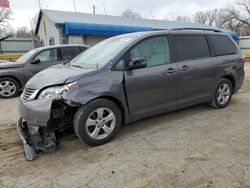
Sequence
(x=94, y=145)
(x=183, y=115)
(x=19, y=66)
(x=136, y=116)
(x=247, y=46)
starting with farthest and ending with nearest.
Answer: (x=247, y=46) → (x=19, y=66) → (x=183, y=115) → (x=136, y=116) → (x=94, y=145)

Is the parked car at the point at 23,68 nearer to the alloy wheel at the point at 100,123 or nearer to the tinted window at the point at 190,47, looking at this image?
the tinted window at the point at 190,47

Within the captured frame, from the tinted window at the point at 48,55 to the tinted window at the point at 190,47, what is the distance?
4.88 metres

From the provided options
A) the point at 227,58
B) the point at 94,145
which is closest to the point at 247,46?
the point at 227,58

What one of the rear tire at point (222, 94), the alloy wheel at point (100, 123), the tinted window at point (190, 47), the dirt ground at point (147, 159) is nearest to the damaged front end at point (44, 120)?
the dirt ground at point (147, 159)

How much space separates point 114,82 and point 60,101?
2.92ft

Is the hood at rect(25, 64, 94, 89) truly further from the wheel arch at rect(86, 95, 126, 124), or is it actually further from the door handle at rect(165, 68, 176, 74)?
the door handle at rect(165, 68, 176, 74)

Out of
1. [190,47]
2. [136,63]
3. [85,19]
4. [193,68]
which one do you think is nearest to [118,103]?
[136,63]

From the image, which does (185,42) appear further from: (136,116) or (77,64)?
(77,64)

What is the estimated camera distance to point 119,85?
12.4 feet

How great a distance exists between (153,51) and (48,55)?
490cm

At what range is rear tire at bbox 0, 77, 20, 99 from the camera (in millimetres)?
7410

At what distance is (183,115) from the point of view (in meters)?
5.12

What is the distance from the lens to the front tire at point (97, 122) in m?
3.48

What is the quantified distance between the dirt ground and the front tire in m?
0.16
